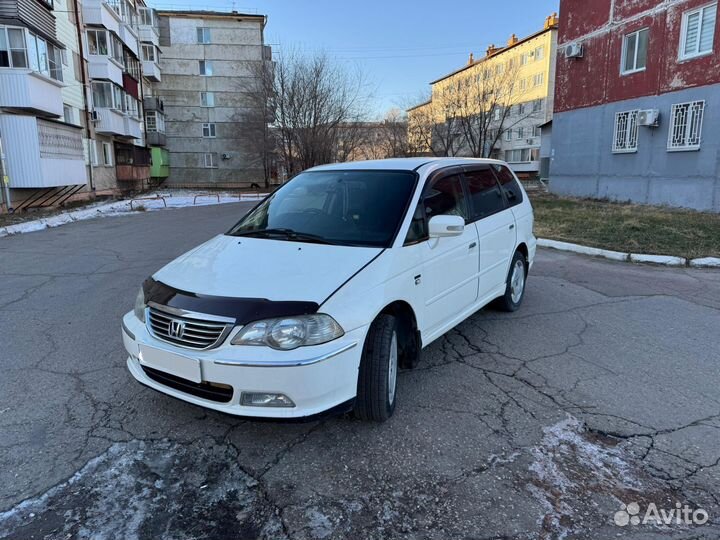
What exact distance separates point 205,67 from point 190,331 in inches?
1759

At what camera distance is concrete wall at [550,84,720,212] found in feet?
49.1

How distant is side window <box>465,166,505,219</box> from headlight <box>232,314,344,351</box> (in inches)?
93.7

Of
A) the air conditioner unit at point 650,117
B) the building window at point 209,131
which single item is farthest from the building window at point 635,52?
the building window at point 209,131

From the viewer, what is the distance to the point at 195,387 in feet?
9.66

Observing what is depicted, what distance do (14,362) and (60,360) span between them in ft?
1.29

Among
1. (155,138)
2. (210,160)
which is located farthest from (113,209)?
(210,160)

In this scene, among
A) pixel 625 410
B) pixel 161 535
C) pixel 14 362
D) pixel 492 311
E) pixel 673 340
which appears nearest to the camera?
pixel 161 535

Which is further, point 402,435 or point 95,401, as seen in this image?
point 95,401

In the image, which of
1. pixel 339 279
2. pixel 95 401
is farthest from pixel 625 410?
pixel 95 401

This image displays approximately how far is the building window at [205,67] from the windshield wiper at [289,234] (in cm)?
4310

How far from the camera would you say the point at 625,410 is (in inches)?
137

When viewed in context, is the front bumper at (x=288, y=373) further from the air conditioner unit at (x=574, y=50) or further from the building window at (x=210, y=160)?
the building window at (x=210, y=160)

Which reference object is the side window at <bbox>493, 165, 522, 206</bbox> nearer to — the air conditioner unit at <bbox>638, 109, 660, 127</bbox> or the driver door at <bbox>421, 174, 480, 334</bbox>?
the driver door at <bbox>421, 174, 480, 334</bbox>

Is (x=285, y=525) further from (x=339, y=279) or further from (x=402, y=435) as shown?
(x=339, y=279)
